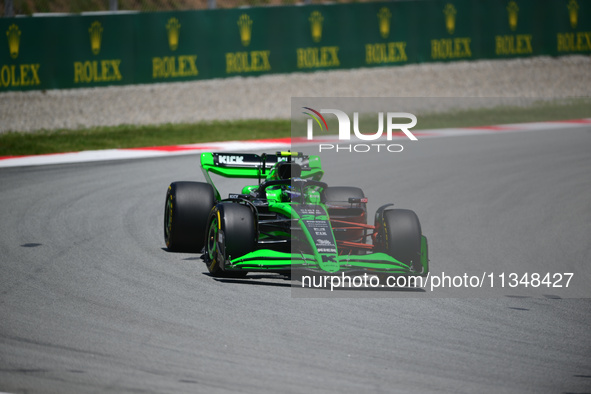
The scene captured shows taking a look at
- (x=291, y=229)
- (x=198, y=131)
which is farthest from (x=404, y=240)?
(x=198, y=131)

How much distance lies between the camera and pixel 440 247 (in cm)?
990

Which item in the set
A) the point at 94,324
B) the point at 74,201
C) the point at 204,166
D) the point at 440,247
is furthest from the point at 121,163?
the point at 94,324

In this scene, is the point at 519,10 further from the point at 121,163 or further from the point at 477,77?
the point at 121,163

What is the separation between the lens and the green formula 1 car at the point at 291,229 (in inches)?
314

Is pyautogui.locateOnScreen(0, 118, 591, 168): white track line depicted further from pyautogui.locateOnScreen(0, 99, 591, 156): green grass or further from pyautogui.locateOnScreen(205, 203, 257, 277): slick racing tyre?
pyautogui.locateOnScreen(205, 203, 257, 277): slick racing tyre

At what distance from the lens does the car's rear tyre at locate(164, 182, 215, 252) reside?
9.26m

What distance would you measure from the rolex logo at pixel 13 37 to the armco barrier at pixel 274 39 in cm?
2

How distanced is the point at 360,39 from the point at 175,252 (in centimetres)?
1590

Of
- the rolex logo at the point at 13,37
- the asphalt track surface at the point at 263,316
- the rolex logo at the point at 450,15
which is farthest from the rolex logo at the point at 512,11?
the asphalt track surface at the point at 263,316

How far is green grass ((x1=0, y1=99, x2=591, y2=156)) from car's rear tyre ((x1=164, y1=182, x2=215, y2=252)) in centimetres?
815

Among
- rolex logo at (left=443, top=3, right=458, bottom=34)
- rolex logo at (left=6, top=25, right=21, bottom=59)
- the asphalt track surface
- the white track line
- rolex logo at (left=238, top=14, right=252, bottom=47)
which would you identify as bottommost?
the asphalt track surface

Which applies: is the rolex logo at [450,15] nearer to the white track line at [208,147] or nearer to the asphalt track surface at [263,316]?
the white track line at [208,147]

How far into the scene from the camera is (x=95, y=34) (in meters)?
20.5

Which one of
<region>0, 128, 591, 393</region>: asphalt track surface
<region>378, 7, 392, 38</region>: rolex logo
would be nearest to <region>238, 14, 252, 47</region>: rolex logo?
<region>378, 7, 392, 38</region>: rolex logo
